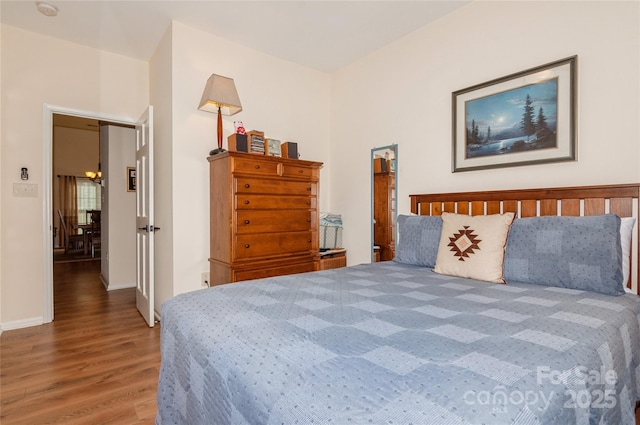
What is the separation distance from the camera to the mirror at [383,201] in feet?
10.1

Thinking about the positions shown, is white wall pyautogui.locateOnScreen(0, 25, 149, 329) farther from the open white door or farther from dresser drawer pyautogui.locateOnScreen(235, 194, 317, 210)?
dresser drawer pyautogui.locateOnScreen(235, 194, 317, 210)

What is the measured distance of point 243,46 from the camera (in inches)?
126

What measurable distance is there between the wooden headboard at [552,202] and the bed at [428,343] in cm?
1

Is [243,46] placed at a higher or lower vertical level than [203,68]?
higher

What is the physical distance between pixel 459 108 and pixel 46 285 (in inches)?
158

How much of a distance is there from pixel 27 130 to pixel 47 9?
1.09 meters

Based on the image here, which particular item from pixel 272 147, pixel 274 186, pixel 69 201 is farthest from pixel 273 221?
pixel 69 201

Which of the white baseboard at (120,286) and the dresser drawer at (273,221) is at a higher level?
the dresser drawer at (273,221)

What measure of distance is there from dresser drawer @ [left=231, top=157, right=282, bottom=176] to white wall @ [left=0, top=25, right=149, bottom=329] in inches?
73.8

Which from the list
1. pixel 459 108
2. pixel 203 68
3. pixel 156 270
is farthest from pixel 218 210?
pixel 459 108

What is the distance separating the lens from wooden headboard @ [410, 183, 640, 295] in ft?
5.71

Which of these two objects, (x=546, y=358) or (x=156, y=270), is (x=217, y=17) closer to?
(x=156, y=270)

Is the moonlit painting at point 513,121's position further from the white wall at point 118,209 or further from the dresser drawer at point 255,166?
the white wall at point 118,209

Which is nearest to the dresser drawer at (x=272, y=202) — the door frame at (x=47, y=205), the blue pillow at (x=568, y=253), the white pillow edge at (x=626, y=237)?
the blue pillow at (x=568, y=253)
